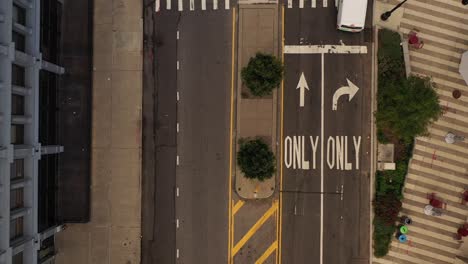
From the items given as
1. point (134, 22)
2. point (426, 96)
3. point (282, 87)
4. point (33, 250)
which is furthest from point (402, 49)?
point (33, 250)

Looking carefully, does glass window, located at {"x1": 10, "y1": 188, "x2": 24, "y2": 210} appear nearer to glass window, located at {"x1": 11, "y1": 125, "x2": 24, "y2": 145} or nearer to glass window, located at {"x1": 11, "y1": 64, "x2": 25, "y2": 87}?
glass window, located at {"x1": 11, "y1": 125, "x2": 24, "y2": 145}

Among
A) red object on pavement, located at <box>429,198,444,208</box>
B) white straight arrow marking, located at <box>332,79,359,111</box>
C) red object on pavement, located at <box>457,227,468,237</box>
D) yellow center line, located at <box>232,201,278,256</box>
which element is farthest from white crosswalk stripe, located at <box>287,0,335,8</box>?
red object on pavement, located at <box>457,227,468,237</box>

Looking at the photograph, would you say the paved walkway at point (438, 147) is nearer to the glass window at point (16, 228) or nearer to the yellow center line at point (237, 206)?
the yellow center line at point (237, 206)

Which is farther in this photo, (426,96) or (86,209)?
(86,209)

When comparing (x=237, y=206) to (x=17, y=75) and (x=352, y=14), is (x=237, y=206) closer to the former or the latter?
(x=352, y=14)

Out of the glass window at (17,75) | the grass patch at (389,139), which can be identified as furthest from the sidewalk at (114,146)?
the grass patch at (389,139)

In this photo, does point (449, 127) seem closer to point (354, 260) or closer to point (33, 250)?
point (354, 260)

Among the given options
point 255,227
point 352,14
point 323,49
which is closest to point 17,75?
point 255,227

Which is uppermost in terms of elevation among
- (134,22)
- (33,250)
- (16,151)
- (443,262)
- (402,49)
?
(134,22)
